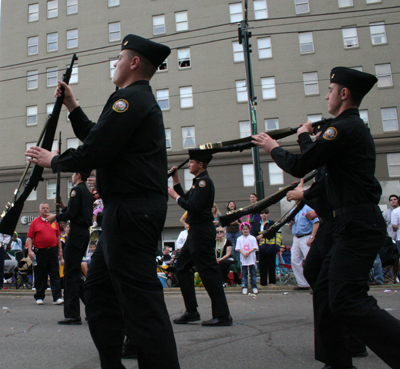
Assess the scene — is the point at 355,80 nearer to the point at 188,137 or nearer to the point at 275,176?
the point at 275,176

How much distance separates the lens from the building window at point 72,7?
108 feet

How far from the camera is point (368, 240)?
2896 mm

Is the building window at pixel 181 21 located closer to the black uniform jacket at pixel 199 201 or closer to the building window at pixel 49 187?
the building window at pixel 49 187

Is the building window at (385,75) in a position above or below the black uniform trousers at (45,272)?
above

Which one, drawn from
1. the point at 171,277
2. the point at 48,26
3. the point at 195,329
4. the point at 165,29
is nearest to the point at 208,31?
the point at 165,29

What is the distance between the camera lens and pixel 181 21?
30.7 meters

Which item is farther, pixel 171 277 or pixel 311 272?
pixel 171 277

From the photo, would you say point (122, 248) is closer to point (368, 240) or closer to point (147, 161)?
point (147, 161)

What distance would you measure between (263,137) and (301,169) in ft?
1.50

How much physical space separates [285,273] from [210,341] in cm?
811

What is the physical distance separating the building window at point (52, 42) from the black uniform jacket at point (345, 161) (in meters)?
33.2

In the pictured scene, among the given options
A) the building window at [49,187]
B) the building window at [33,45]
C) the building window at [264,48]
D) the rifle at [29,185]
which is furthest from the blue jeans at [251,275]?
the building window at [33,45]

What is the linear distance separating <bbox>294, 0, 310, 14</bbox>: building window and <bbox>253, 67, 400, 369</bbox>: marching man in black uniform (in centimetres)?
2864

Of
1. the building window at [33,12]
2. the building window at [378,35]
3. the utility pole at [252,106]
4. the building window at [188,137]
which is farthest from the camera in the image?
the building window at [33,12]
